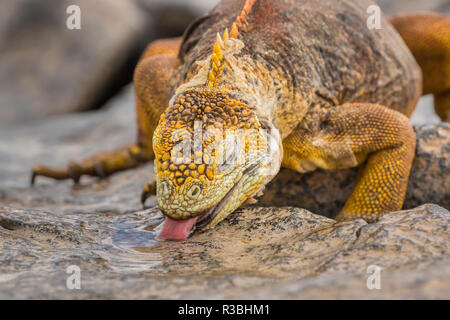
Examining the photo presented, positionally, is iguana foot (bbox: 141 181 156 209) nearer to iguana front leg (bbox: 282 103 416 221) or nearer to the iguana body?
the iguana body

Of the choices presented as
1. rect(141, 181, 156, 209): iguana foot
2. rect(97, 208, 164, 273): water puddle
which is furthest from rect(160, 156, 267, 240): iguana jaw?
rect(141, 181, 156, 209): iguana foot

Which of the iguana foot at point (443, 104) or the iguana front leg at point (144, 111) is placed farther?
the iguana foot at point (443, 104)

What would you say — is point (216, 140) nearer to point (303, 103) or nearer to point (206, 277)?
point (206, 277)

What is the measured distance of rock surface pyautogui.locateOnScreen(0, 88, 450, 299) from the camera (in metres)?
2.30

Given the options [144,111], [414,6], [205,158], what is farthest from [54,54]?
[205,158]

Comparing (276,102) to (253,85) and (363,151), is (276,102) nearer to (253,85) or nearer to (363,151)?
(253,85)

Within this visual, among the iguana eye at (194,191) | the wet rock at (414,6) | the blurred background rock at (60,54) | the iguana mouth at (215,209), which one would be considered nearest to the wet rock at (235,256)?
the iguana mouth at (215,209)

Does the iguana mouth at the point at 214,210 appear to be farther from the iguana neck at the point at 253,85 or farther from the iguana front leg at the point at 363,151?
the iguana front leg at the point at 363,151

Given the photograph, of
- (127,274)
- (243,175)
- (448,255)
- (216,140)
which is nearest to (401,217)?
(448,255)

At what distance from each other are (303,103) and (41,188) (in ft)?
10.5

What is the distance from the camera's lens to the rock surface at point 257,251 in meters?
2.30

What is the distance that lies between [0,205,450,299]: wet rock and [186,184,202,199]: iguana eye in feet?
1.07

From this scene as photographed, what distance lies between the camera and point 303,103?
3.77 metres

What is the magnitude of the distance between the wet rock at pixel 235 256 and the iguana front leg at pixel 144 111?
4.27 feet
